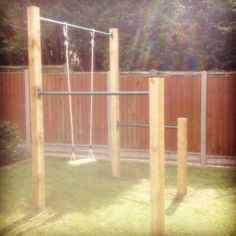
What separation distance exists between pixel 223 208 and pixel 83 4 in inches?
445

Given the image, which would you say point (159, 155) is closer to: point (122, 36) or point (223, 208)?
point (223, 208)

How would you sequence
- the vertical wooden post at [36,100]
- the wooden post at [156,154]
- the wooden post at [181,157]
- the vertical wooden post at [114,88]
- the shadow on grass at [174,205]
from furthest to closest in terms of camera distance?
the vertical wooden post at [114,88] < the wooden post at [181,157] < the shadow on grass at [174,205] < the vertical wooden post at [36,100] < the wooden post at [156,154]

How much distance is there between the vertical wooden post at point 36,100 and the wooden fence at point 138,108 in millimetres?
3623

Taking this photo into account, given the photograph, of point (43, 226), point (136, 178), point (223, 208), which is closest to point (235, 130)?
point (136, 178)

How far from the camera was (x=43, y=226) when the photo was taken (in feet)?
14.5

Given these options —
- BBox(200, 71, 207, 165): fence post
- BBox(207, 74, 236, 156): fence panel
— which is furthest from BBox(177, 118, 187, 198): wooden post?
BBox(207, 74, 236, 156): fence panel

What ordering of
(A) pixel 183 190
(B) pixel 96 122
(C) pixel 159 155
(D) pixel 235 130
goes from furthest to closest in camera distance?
(B) pixel 96 122
(D) pixel 235 130
(A) pixel 183 190
(C) pixel 159 155

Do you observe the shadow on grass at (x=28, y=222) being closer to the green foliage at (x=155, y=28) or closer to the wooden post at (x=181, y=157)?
the wooden post at (x=181, y=157)

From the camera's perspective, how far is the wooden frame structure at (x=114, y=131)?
152 inches

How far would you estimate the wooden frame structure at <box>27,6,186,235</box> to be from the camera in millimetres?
3852

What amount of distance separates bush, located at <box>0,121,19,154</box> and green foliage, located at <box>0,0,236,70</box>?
7145 millimetres

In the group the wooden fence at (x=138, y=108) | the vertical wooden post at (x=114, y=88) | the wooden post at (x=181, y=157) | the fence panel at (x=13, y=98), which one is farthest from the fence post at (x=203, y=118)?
the fence panel at (x=13, y=98)

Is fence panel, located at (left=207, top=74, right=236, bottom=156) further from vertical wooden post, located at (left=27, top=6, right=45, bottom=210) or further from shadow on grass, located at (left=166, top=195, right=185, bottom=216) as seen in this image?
vertical wooden post, located at (left=27, top=6, right=45, bottom=210)

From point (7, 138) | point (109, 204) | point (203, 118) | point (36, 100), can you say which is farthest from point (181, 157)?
point (7, 138)
